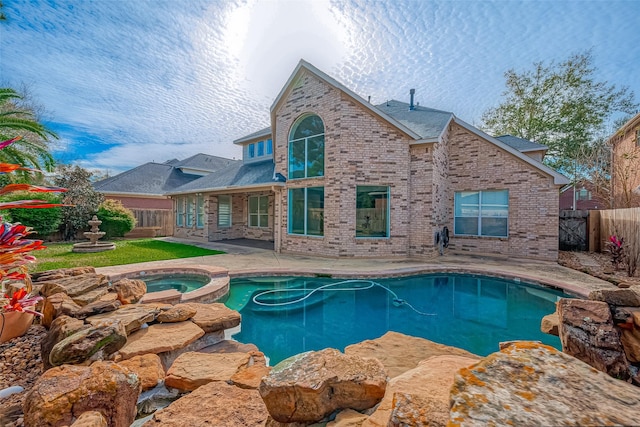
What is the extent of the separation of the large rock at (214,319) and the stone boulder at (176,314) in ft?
0.30

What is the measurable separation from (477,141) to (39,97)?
28587mm

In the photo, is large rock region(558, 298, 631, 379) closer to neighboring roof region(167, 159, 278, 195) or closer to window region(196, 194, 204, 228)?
neighboring roof region(167, 159, 278, 195)

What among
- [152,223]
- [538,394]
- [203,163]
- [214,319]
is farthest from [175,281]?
[203,163]

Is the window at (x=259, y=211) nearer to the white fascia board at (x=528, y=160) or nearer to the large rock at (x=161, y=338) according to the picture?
the white fascia board at (x=528, y=160)

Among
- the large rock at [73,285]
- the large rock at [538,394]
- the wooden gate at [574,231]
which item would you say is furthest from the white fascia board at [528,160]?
the large rock at [73,285]

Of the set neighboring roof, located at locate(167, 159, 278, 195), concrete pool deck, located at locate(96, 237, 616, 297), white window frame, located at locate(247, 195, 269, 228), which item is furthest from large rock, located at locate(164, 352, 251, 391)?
white window frame, located at locate(247, 195, 269, 228)

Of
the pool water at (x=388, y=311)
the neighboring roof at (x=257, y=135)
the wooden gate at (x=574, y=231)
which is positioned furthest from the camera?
the neighboring roof at (x=257, y=135)

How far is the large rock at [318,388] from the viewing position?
1.81 m

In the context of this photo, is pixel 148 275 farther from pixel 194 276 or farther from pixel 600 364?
pixel 600 364

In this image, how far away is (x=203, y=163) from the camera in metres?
25.9

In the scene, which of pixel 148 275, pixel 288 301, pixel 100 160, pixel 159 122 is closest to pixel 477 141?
pixel 288 301

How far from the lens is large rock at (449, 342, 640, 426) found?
948 millimetres

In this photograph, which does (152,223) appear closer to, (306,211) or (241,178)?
(241,178)

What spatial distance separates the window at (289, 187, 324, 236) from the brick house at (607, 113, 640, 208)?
46.7 feet
